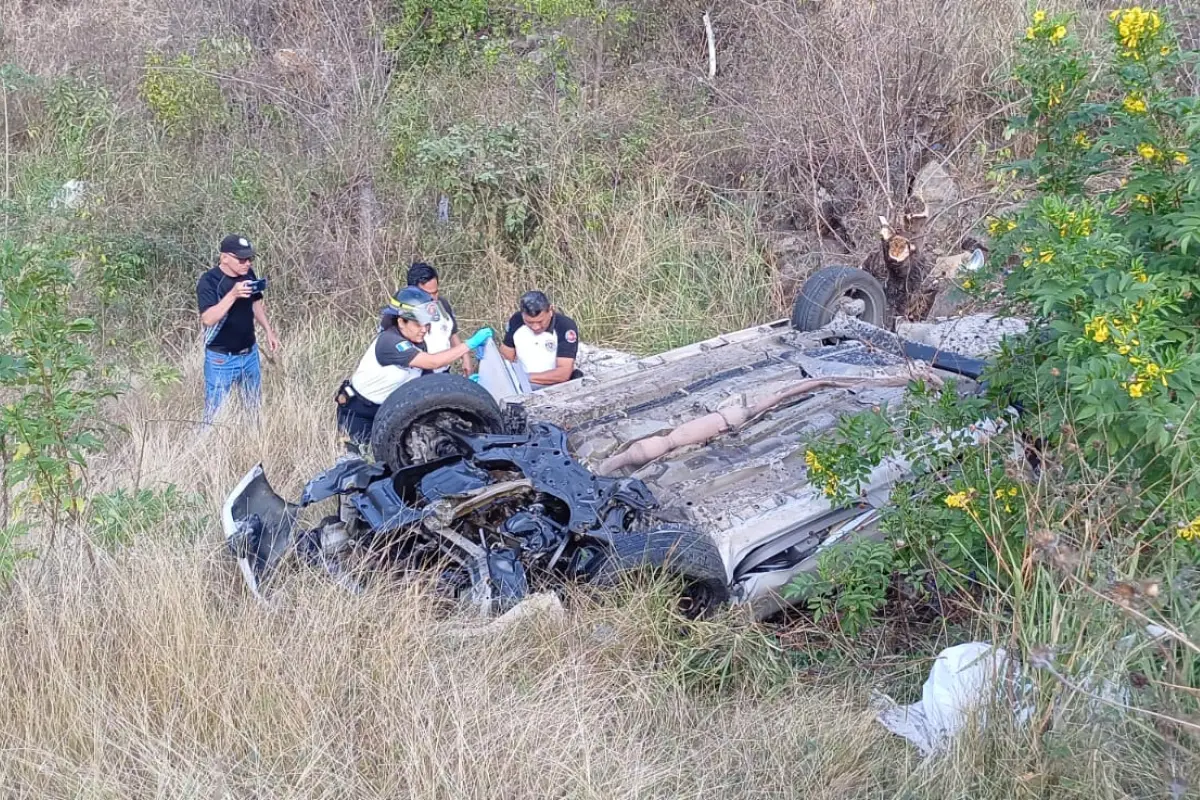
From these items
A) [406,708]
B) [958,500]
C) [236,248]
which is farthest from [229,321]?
[958,500]

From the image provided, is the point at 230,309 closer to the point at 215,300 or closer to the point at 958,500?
→ the point at 215,300

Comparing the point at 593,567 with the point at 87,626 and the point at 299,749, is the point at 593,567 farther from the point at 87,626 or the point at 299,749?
the point at 87,626

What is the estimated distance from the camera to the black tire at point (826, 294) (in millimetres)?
6984

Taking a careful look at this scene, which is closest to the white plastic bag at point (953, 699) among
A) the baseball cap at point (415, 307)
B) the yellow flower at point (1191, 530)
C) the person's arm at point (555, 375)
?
the yellow flower at point (1191, 530)

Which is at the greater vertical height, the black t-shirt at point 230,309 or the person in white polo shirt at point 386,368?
the black t-shirt at point 230,309

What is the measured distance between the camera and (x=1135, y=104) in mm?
3377

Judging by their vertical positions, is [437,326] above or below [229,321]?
below

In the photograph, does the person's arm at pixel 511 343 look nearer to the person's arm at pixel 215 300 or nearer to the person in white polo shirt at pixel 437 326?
the person in white polo shirt at pixel 437 326

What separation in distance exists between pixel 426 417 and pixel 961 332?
12.4 feet

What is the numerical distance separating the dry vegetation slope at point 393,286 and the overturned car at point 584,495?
10.5 inches

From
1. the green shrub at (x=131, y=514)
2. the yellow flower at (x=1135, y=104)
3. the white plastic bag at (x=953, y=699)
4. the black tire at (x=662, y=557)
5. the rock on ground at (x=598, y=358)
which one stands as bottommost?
the white plastic bag at (x=953, y=699)

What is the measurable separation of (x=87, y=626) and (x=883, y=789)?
283cm

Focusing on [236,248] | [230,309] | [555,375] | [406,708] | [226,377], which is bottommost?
[406,708]

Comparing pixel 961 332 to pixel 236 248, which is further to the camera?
pixel 236 248
